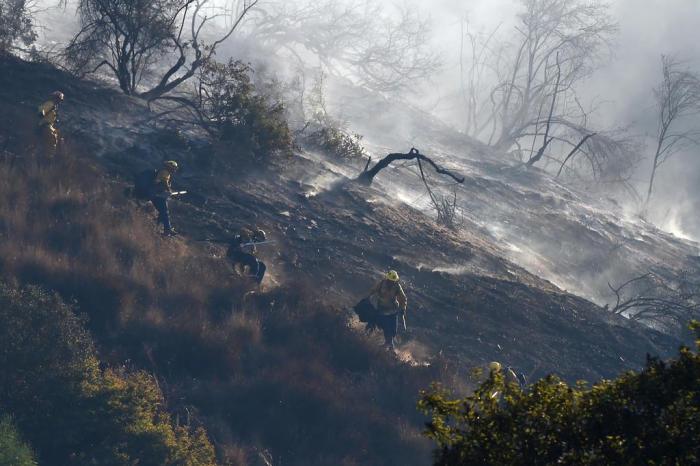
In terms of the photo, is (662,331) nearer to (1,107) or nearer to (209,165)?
(209,165)

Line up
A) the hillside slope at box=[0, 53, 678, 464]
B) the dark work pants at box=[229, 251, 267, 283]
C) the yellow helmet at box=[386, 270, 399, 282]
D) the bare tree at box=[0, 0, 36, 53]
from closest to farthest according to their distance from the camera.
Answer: the hillside slope at box=[0, 53, 678, 464]
the yellow helmet at box=[386, 270, 399, 282]
the dark work pants at box=[229, 251, 267, 283]
the bare tree at box=[0, 0, 36, 53]

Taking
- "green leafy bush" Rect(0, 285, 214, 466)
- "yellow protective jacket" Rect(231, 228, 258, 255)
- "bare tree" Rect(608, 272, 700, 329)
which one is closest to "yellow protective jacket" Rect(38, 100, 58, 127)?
"yellow protective jacket" Rect(231, 228, 258, 255)

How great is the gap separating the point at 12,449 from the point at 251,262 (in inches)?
197

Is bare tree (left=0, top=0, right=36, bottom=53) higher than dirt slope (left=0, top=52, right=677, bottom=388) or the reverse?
higher

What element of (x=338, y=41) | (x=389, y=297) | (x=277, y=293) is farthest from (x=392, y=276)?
(x=338, y=41)

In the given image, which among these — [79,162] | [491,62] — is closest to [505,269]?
[79,162]

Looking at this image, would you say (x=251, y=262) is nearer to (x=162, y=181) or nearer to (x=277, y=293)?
(x=277, y=293)

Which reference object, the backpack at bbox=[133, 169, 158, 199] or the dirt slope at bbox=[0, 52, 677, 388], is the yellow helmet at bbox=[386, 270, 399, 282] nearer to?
the dirt slope at bbox=[0, 52, 677, 388]

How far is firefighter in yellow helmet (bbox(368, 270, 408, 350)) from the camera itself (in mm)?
11617

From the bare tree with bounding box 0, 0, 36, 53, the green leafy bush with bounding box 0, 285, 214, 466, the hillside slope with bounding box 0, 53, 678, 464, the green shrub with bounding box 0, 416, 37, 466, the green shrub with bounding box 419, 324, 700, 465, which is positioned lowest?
the green shrub with bounding box 0, 416, 37, 466

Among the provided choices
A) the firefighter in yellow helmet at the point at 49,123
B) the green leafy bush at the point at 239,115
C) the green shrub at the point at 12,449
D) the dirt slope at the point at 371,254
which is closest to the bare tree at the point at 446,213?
the dirt slope at the point at 371,254

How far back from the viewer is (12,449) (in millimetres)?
7676

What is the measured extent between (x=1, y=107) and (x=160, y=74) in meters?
7.27

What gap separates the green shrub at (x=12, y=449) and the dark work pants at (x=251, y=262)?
4.66 meters
